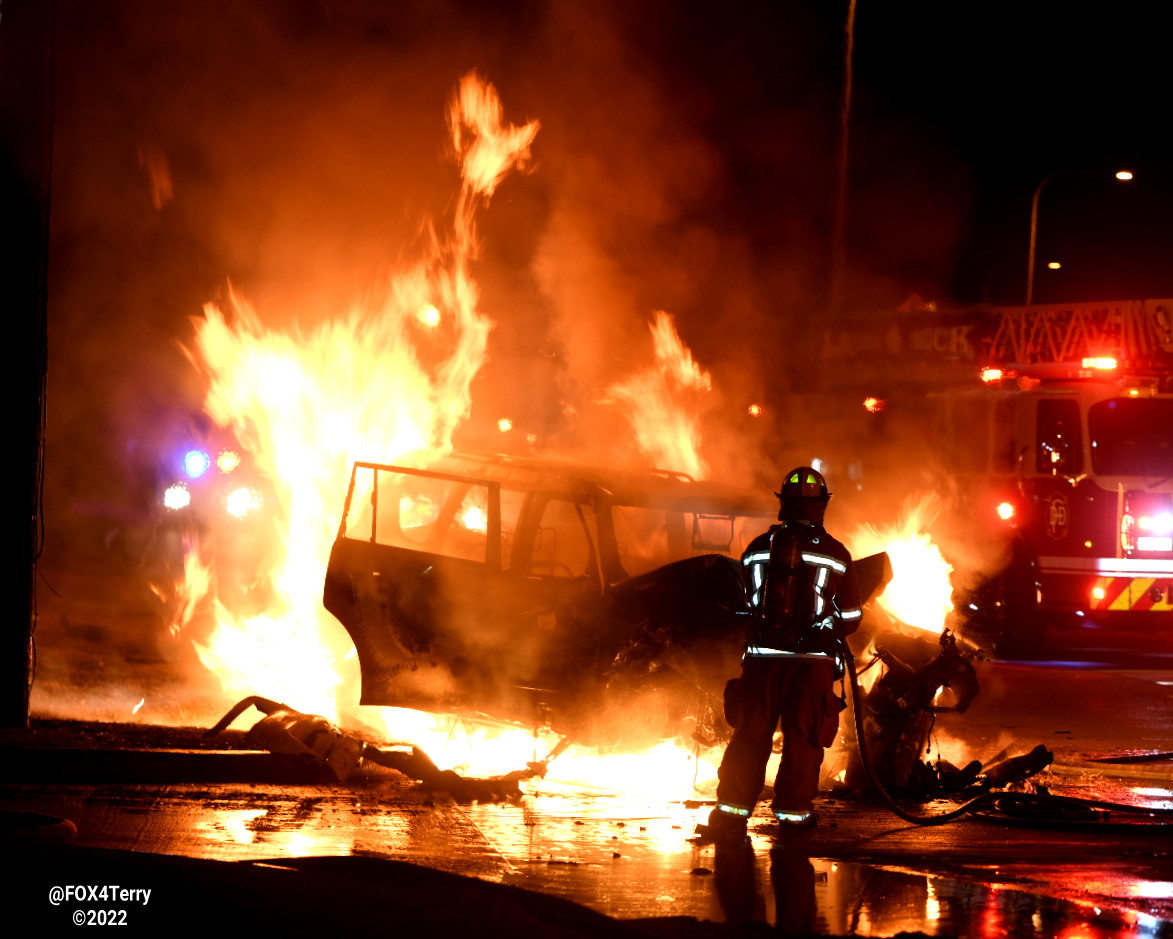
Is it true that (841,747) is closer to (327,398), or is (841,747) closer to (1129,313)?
(327,398)

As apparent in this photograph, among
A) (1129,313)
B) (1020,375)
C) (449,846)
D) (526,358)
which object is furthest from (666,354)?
(449,846)

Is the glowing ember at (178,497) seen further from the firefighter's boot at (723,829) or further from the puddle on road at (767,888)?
the firefighter's boot at (723,829)

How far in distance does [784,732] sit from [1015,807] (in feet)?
4.84

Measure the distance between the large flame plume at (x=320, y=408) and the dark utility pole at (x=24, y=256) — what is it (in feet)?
5.64

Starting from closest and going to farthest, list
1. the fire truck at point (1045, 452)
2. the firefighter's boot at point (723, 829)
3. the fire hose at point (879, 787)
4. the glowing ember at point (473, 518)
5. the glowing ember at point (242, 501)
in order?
1. the firefighter's boot at point (723, 829)
2. the fire hose at point (879, 787)
3. the glowing ember at point (473, 518)
4. the fire truck at point (1045, 452)
5. the glowing ember at point (242, 501)

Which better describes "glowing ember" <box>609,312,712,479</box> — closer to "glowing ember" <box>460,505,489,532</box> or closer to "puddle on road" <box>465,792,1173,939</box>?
"glowing ember" <box>460,505,489,532</box>

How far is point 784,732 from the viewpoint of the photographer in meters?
6.35

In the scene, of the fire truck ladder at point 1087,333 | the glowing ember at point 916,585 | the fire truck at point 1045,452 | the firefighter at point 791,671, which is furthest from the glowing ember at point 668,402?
the firefighter at point 791,671

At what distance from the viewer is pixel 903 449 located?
14570 mm

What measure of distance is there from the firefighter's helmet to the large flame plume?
2731 mm

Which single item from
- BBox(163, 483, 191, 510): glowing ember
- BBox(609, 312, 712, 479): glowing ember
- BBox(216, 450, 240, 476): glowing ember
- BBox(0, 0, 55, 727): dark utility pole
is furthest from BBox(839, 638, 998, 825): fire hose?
BBox(163, 483, 191, 510): glowing ember

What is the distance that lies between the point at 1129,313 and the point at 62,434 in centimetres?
2809

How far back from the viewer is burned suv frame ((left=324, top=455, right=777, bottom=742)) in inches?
277

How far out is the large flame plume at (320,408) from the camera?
8914mm
